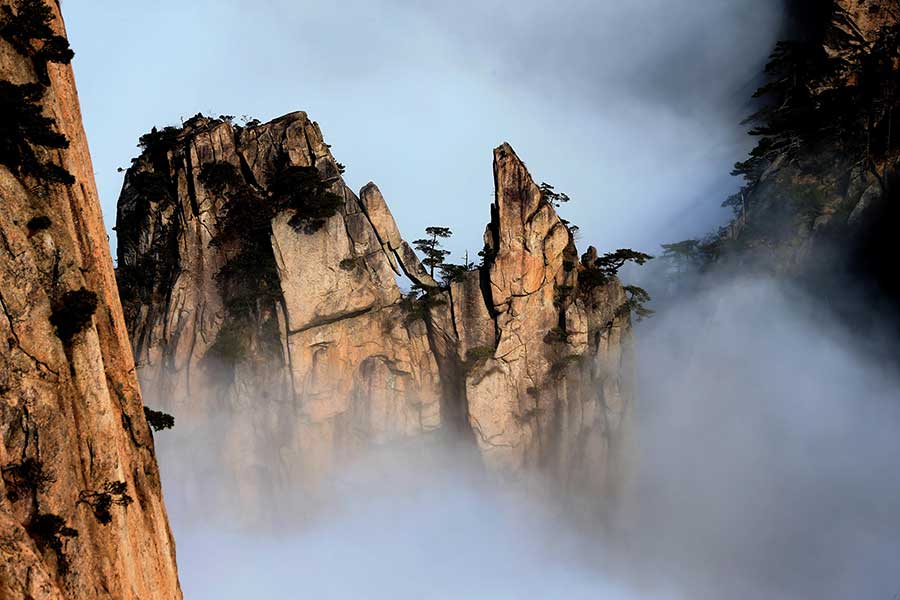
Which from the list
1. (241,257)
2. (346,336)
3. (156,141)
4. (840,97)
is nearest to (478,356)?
(346,336)

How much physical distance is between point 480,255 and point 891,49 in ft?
141

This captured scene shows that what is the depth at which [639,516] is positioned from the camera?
2437 inches

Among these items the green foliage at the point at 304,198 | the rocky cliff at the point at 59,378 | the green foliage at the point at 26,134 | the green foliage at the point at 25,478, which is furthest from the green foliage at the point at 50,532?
the green foliage at the point at 304,198

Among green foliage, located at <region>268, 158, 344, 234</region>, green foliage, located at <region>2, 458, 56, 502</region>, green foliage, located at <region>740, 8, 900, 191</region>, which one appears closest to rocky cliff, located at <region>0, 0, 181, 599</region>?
green foliage, located at <region>2, 458, 56, 502</region>

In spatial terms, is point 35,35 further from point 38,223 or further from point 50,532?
point 50,532

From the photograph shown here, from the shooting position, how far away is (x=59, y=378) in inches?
991

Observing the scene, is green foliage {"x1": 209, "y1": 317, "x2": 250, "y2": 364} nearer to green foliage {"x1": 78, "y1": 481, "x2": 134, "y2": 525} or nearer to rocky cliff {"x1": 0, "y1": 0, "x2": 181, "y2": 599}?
rocky cliff {"x1": 0, "y1": 0, "x2": 181, "y2": 599}

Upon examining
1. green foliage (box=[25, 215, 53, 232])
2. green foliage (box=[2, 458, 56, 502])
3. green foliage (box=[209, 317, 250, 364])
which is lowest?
green foliage (box=[2, 458, 56, 502])

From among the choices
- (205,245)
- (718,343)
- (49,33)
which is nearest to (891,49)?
(718,343)

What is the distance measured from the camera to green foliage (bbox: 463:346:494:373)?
58.0m

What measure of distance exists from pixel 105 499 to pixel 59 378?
476 centimetres

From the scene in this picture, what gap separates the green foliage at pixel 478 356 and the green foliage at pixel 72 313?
1400 inches

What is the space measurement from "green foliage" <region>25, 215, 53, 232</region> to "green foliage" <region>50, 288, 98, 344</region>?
2.57m

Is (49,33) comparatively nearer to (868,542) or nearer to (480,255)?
(480,255)
